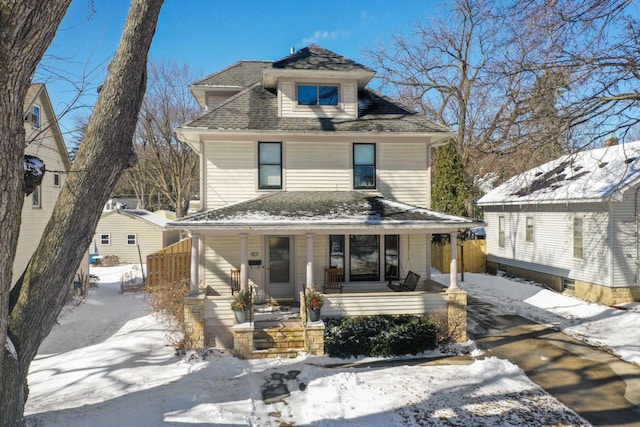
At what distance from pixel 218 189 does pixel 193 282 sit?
330 cm

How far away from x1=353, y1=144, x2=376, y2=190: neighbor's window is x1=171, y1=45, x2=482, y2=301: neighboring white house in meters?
0.03

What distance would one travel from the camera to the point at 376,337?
915cm

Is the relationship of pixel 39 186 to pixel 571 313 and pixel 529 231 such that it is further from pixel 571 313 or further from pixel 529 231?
pixel 529 231

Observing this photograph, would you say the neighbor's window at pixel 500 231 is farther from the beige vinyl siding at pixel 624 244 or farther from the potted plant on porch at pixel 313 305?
the potted plant on porch at pixel 313 305

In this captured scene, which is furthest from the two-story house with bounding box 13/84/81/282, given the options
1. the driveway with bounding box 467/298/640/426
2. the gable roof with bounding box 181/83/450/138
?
the driveway with bounding box 467/298/640/426

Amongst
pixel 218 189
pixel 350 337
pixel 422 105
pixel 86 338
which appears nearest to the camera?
pixel 350 337

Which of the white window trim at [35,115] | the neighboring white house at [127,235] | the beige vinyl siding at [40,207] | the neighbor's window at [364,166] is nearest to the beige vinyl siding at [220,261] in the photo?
the neighbor's window at [364,166]

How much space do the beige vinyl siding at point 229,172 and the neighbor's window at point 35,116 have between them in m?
8.81

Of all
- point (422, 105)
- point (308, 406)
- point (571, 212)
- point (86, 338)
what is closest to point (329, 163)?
point (308, 406)

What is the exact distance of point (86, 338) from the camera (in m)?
10.5

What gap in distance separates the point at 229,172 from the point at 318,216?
357 cm

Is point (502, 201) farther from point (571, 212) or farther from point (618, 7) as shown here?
point (618, 7)

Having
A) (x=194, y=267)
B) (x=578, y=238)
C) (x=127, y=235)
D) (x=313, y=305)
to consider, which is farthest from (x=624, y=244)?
(x=127, y=235)

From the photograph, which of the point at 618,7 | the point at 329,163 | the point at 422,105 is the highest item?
the point at 422,105
